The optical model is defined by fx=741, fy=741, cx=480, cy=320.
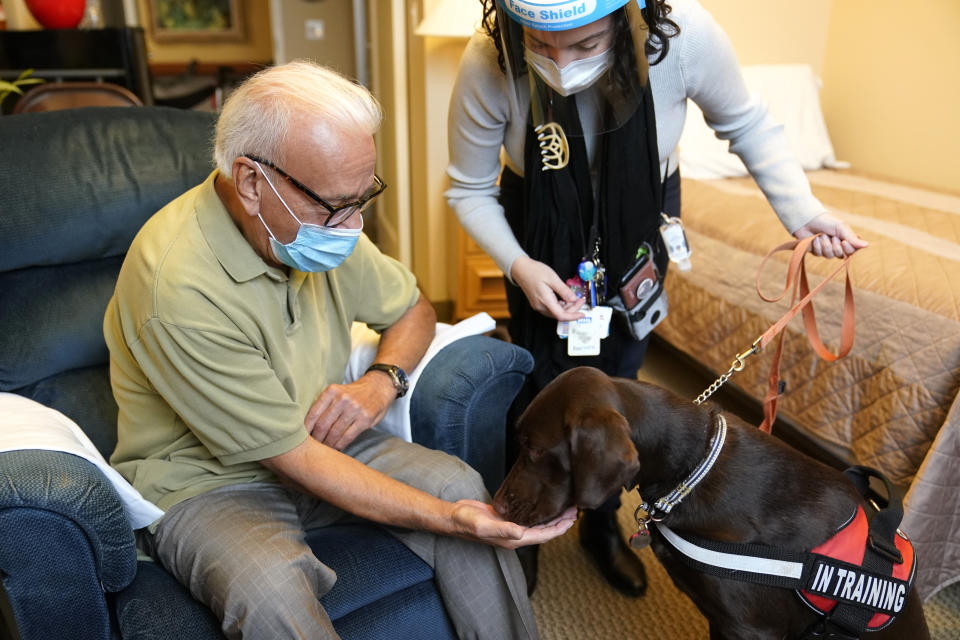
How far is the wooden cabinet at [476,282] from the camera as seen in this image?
3090mm

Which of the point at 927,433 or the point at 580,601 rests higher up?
the point at 927,433

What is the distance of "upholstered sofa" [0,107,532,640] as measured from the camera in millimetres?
1013

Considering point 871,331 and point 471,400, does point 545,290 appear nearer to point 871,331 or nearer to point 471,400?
point 471,400

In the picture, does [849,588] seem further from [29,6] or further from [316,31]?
[316,31]

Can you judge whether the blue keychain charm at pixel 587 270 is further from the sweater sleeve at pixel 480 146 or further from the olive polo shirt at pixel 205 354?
the olive polo shirt at pixel 205 354

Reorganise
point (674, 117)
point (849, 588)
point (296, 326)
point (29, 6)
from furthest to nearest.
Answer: point (29, 6), point (674, 117), point (296, 326), point (849, 588)

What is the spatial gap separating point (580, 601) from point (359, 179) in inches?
44.5

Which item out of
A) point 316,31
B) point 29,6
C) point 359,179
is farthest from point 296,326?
point 316,31

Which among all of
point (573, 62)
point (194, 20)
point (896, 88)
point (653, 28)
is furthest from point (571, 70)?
point (194, 20)

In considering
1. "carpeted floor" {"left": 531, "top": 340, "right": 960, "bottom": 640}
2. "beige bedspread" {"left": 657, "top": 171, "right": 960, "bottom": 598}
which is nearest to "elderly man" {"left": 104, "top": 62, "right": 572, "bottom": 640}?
"carpeted floor" {"left": 531, "top": 340, "right": 960, "bottom": 640}

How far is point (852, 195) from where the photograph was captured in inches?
107

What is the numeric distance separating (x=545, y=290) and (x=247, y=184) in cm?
61

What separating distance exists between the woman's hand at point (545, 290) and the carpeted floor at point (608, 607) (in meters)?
0.70

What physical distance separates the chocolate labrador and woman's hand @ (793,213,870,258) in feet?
1.60
